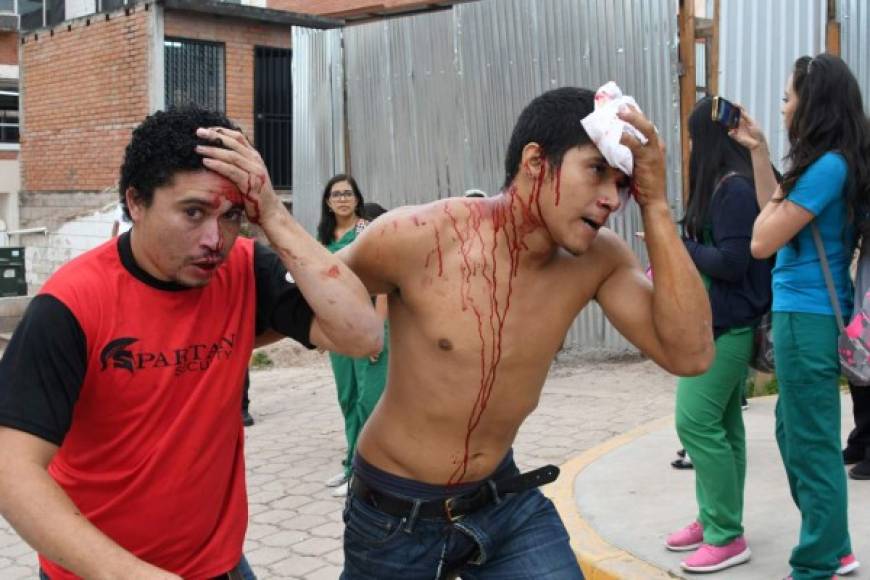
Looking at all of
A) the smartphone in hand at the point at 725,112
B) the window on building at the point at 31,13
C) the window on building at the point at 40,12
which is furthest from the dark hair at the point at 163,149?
the window on building at the point at 31,13

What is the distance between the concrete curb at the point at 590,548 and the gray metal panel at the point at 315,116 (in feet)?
22.7

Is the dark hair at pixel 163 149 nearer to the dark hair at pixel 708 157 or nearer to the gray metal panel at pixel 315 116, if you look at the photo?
the dark hair at pixel 708 157

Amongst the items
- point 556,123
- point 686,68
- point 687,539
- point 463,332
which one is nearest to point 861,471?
point 687,539

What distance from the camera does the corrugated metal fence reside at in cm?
919

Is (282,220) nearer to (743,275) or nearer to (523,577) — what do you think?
(523,577)

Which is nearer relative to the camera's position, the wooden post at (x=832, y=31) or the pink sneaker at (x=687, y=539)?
the pink sneaker at (x=687, y=539)

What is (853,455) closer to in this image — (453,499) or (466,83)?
(453,499)

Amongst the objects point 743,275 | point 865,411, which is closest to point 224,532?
point 743,275

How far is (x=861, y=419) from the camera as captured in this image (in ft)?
18.7

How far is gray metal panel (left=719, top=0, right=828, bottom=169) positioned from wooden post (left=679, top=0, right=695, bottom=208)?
0.46 meters

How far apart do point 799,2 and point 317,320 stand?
666 cm

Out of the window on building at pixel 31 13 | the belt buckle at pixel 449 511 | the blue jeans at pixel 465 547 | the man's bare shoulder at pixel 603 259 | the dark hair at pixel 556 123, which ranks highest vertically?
the window on building at pixel 31 13

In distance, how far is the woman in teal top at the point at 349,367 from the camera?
598cm

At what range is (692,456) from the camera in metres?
4.37
